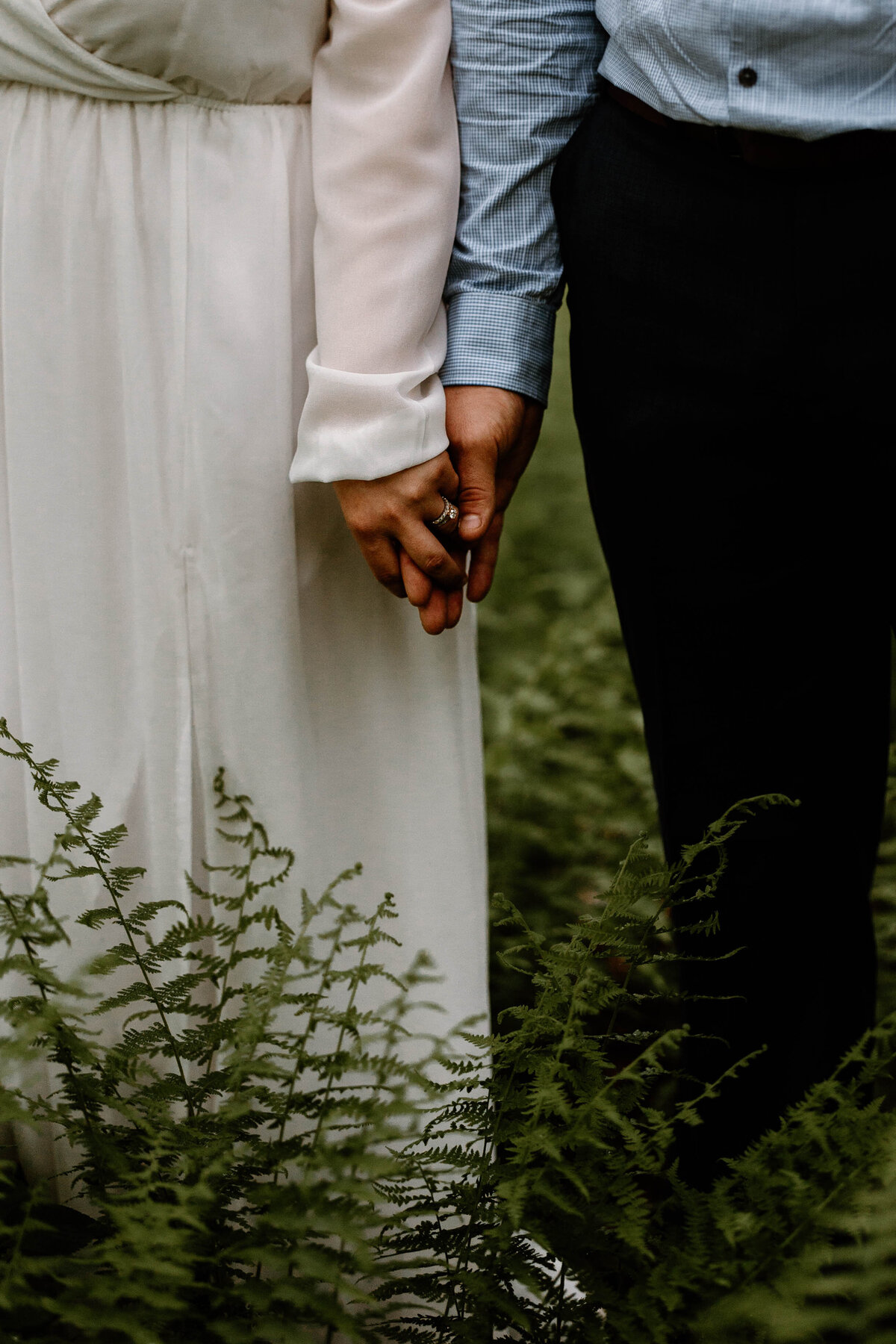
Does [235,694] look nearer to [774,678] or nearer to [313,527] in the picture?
[313,527]

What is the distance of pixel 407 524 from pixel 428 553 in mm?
42

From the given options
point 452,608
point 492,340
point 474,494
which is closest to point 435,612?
point 452,608

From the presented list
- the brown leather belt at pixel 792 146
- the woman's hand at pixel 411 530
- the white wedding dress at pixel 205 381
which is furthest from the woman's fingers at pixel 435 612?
the brown leather belt at pixel 792 146

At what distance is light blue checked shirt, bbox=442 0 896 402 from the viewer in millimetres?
1276

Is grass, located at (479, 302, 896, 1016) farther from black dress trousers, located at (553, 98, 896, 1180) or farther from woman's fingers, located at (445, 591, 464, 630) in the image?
woman's fingers, located at (445, 591, 464, 630)

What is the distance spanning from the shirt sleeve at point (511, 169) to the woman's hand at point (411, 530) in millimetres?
172

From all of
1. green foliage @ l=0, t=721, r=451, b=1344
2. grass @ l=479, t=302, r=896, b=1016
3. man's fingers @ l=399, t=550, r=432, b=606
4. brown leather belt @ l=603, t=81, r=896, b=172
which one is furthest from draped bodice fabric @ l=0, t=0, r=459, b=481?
grass @ l=479, t=302, r=896, b=1016

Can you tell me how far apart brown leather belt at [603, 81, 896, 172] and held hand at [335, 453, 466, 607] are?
442 millimetres

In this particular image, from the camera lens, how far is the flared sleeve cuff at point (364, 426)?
136 centimetres

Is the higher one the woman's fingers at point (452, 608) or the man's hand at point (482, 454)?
the man's hand at point (482, 454)

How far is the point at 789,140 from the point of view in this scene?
4.12 ft

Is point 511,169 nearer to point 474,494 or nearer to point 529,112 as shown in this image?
point 529,112

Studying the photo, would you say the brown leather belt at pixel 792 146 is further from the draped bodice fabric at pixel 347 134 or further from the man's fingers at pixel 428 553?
the man's fingers at pixel 428 553

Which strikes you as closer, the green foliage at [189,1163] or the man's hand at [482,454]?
the green foliage at [189,1163]
